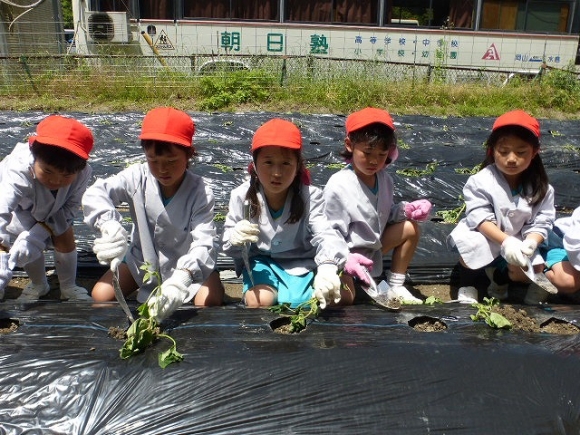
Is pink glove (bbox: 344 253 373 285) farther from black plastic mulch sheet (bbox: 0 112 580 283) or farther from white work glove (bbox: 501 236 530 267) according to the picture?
black plastic mulch sheet (bbox: 0 112 580 283)

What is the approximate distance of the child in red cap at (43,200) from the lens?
240 cm

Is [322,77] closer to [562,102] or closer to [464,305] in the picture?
[562,102]

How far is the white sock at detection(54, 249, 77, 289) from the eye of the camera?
2930 mm

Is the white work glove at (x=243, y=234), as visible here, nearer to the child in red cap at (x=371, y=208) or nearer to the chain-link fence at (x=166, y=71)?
the child in red cap at (x=371, y=208)

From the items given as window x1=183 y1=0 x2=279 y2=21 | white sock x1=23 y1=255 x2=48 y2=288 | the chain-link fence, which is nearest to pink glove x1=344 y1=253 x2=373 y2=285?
white sock x1=23 y1=255 x2=48 y2=288

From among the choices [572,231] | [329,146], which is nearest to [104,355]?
[572,231]

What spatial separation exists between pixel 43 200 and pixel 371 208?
1.70 meters

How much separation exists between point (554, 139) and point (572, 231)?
164 inches

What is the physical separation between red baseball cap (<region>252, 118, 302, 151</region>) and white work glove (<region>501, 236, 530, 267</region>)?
Result: 3.73 feet

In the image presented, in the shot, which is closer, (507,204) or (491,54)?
(507,204)

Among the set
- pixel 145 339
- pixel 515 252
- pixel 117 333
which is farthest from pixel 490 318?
pixel 117 333

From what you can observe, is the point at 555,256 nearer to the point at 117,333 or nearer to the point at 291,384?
the point at 291,384

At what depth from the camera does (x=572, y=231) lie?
2719 millimetres

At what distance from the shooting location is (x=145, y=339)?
180 centimetres
